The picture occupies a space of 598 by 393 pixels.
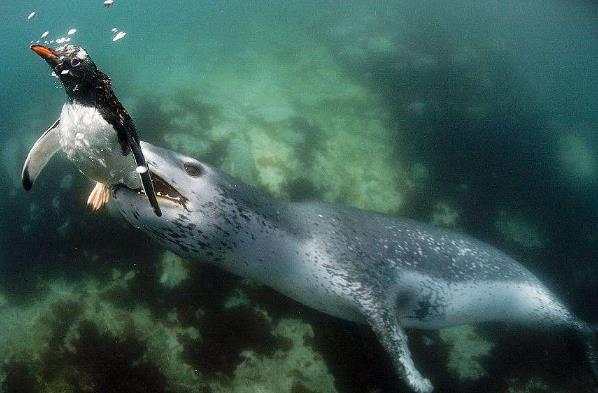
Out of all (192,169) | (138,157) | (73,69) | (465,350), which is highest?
(73,69)

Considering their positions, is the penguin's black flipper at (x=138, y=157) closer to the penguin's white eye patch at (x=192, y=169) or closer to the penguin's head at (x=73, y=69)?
the penguin's head at (x=73, y=69)

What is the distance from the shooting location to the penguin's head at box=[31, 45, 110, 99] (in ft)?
6.09

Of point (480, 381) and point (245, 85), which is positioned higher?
point (245, 85)

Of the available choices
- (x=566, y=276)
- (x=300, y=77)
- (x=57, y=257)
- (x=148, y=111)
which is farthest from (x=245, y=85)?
(x=566, y=276)

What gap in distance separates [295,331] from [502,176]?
220 inches

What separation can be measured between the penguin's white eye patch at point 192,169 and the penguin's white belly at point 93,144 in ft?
2.32

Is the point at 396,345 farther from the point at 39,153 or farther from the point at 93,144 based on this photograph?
the point at 39,153

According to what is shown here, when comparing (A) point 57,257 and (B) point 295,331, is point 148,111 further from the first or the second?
(B) point 295,331

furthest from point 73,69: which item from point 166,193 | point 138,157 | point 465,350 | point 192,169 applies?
point 465,350

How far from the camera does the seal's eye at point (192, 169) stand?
3.24 metres

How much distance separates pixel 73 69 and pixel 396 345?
350 cm

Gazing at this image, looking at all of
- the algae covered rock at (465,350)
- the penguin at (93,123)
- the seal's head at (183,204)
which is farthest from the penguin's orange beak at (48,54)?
the algae covered rock at (465,350)

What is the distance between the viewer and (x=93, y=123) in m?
2.12

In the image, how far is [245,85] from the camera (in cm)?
1107
